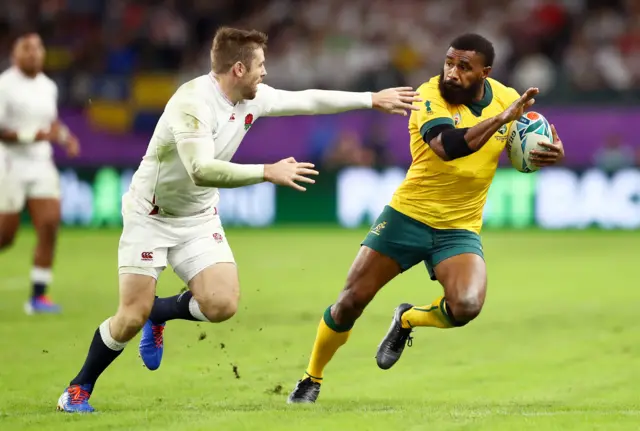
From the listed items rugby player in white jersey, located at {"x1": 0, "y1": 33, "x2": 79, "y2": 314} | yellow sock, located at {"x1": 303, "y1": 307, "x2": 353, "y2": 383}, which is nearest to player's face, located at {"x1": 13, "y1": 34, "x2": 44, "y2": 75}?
rugby player in white jersey, located at {"x1": 0, "y1": 33, "x2": 79, "y2": 314}

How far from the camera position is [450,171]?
7801mm

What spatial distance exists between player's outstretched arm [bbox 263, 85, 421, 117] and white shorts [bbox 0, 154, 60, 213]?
17.5 feet

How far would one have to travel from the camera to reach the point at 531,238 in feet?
64.7

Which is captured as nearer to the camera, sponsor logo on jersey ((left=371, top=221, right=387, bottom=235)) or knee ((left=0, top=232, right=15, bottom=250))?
sponsor logo on jersey ((left=371, top=221, right=387, bottom=235))

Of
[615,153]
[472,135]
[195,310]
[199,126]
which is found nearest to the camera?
[199,126]

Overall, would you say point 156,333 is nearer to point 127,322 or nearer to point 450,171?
point 127,322

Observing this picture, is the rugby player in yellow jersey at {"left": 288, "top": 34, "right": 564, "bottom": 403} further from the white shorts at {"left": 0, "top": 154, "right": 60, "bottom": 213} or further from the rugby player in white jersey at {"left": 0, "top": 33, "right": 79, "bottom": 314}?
the white shorts at {"left": 0, "top": 154, "right": 60, "bottom": 213}

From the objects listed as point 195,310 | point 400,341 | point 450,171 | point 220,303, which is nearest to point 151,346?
point 195,310

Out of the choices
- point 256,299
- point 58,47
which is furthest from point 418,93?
point 58,47

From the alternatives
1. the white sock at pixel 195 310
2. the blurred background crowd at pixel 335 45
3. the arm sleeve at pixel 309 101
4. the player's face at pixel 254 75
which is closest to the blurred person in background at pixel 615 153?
the blurred background crowd at pixel 335 45

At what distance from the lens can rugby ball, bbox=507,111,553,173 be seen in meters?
7.76

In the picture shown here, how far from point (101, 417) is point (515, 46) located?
57.1 feet

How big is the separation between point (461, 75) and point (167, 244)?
2127mm

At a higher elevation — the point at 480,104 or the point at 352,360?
the point at 480,104
